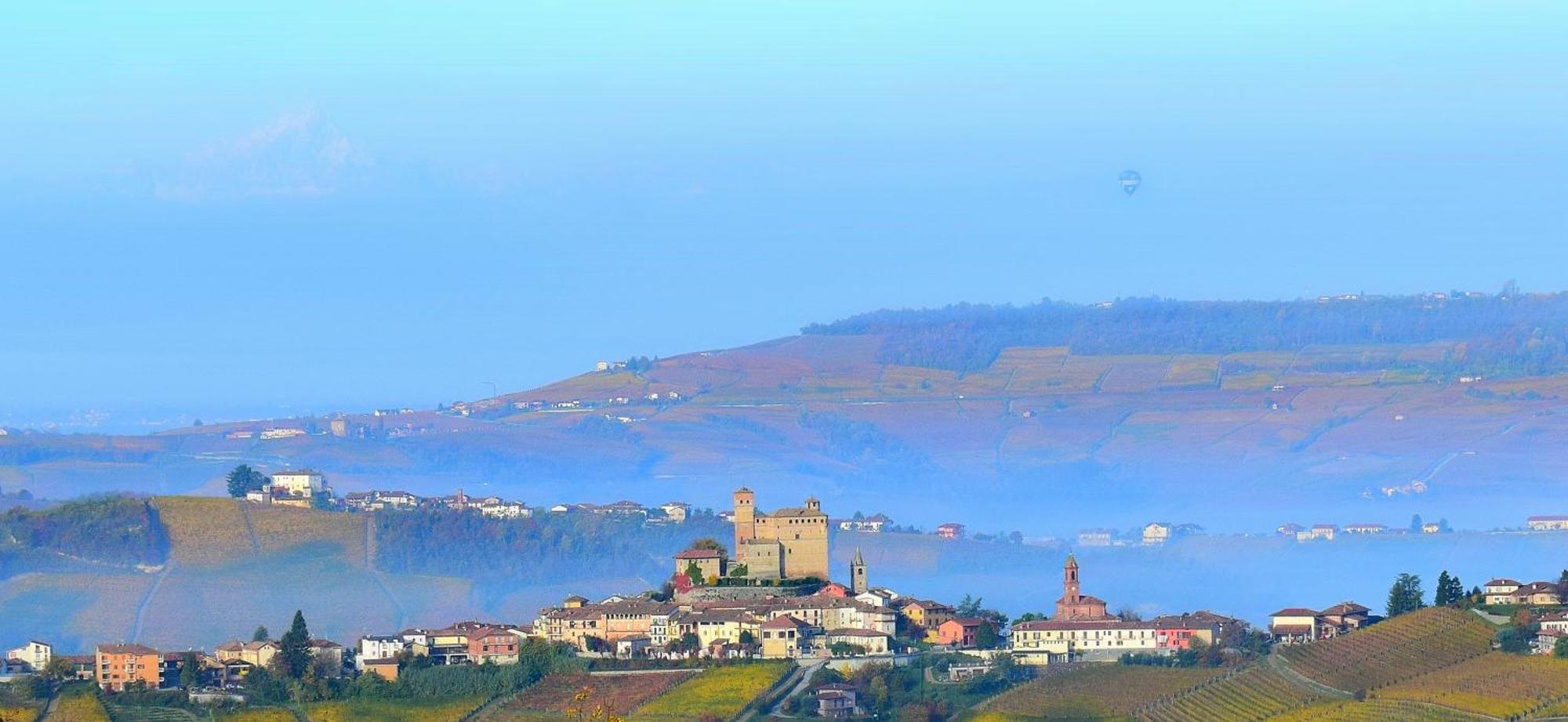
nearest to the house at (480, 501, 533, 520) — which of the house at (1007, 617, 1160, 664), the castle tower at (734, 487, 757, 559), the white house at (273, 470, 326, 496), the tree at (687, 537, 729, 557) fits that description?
the white house at (273, 470, 326, 496)

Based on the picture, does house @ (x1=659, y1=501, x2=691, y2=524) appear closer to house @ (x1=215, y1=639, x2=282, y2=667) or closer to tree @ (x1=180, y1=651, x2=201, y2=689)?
house @ (x1=215, y1=639, x2=282, y2=667)

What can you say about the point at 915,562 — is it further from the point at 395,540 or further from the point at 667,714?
the point at 667,714

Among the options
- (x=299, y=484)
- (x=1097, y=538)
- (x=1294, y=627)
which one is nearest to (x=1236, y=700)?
(x=1294, y=627)

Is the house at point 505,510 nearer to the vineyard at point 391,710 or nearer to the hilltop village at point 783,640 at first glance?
the hilltop village at point 783,640

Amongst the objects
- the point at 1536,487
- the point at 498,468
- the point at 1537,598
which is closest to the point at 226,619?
the point at 1537,598

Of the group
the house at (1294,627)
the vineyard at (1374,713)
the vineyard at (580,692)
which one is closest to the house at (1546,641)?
the vineyard at (1374,713)
